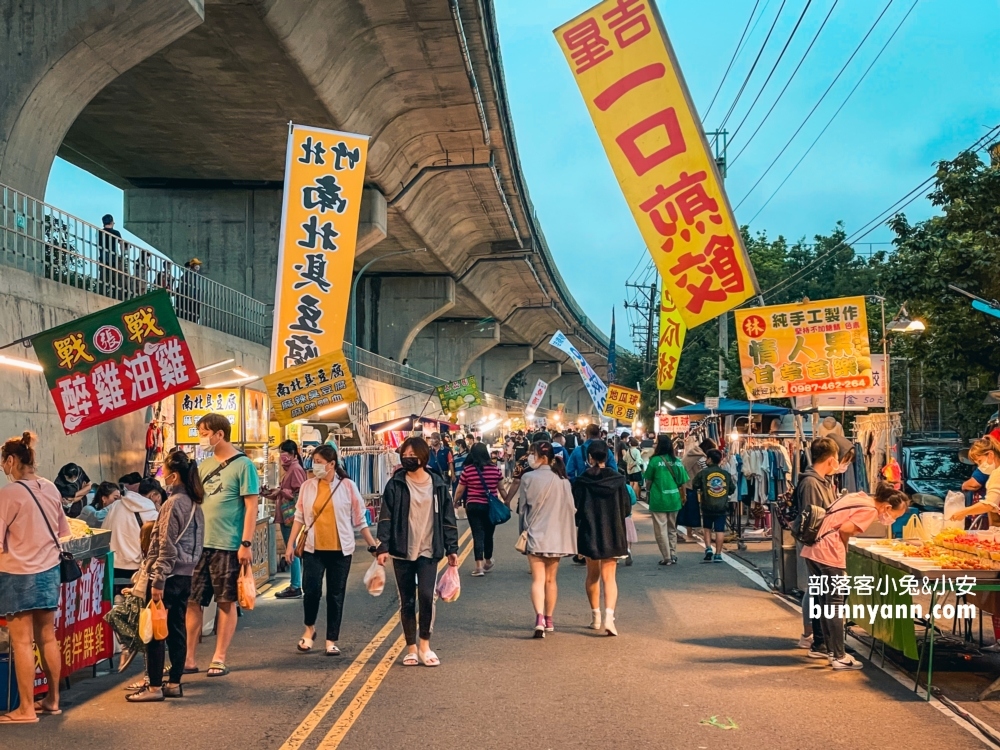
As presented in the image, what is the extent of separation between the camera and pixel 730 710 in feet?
22.7

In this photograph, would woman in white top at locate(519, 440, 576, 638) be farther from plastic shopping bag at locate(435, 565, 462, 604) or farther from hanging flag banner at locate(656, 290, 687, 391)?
hanging flag banner at locate(656, 290, 687, 391)

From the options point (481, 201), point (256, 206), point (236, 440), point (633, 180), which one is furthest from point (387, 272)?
point (633, 180)

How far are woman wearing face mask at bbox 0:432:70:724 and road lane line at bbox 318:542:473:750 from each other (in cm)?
200

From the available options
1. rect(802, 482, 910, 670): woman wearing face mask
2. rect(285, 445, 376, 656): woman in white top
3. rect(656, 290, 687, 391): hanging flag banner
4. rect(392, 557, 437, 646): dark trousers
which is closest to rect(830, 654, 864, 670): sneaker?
rect(802, 482, 910, 670): woman wearing face mask

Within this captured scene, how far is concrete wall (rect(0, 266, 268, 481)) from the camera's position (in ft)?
39.6

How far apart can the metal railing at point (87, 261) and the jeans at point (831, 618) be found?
10.2 metres

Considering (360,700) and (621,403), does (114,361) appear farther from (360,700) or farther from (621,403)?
(621,403)

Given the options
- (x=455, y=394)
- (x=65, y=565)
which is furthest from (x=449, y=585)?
(x=455, y=394)

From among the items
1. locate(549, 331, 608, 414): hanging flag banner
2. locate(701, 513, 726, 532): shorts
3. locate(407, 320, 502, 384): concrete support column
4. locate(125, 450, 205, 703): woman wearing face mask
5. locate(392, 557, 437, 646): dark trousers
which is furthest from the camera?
locate(407, 320, 502, 384): concrete support column

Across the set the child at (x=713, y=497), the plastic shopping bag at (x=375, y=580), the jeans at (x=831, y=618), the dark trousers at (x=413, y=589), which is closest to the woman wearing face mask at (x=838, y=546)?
the jeans at (x=831, y=618)

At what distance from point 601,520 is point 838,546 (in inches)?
89.9

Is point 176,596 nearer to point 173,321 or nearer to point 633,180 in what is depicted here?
point 173,321

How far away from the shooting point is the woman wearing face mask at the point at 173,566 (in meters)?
7.37

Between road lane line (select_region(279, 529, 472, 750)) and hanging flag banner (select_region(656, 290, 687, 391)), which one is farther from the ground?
hanging flag banner (select_region(656, 290, 687, 391))
